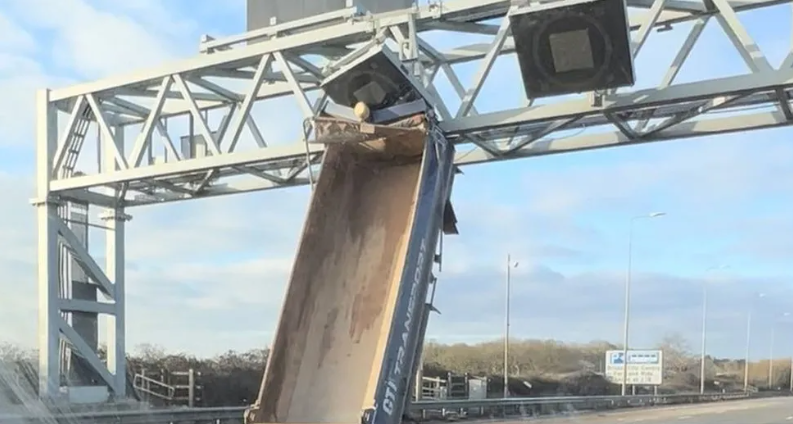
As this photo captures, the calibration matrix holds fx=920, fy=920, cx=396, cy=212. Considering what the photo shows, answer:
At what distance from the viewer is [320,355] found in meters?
6.66

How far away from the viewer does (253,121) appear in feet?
50.7

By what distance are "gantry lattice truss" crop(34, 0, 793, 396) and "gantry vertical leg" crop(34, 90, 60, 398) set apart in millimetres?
25

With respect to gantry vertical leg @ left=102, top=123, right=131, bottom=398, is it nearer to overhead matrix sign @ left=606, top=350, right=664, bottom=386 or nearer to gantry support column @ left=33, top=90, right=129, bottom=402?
gantry support column @ left=33, top=90, right=129, bottom=402

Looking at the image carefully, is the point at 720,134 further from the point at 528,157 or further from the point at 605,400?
the point at 605,400

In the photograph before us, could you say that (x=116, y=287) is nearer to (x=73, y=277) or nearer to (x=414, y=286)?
(x=73, y=277)

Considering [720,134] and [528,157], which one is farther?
[528,157]

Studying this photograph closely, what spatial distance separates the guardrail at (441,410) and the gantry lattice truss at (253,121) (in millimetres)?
1478

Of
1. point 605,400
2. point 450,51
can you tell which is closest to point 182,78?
point 450,51

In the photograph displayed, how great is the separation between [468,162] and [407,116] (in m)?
7.78

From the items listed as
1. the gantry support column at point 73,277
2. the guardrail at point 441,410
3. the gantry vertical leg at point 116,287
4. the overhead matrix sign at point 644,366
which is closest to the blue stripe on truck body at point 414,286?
the guardrail at point 441,410

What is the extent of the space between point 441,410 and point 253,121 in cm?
1446

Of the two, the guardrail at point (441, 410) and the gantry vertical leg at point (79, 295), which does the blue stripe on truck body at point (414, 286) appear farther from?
Answer: the gantry vertical leg at point (79, 295)

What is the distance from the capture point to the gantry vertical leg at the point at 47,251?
17.5 meters

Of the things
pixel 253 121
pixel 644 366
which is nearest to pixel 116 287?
pixel 253 121
